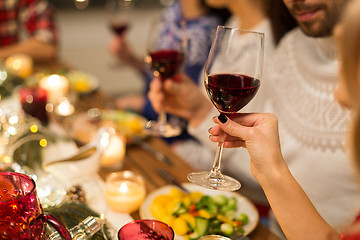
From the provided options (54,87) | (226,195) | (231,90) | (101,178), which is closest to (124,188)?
(101,178)

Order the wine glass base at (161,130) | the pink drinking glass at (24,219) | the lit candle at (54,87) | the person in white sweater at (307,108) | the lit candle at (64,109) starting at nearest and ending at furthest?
the pink drinking glass at (24,219), the person in white sweater at (307,108), the wine glass base at (161,130), the lit candle at (64,109), the lit candle at (54,87)

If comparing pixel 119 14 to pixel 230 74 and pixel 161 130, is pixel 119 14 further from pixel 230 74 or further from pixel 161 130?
pixel 230 74

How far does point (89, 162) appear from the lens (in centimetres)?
105

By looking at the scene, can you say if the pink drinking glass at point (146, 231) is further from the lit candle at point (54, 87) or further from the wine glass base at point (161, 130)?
the lit candle at point (54, 87)

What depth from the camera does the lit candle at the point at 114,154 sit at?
1130 millimetres

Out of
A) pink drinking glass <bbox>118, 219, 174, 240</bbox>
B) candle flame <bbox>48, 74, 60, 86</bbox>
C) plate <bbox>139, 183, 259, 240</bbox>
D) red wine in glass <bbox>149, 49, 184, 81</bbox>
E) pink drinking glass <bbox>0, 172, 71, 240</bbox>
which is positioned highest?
red wine in glass <bbox>149, 49, 184, 81</bbox>

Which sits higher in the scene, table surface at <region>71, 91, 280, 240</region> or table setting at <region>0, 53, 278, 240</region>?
table setting at <region>0, 53, 278, 240</region>

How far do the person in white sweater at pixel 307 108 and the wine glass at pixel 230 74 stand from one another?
1.03ft

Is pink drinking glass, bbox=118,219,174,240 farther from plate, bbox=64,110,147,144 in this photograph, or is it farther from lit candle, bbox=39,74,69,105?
lit candle, bbox=39,74,69,105

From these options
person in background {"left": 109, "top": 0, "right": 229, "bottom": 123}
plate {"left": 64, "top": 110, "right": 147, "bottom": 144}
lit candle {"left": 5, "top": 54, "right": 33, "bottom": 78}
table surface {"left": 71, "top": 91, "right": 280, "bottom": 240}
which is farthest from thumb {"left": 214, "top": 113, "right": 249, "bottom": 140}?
lit candle {"left": 5, "top": 54, "right": 33, "bottom": 78}

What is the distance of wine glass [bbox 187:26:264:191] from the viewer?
74 centimetres

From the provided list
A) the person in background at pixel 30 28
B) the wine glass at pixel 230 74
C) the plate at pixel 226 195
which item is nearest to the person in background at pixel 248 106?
the plate at pixel 226 195

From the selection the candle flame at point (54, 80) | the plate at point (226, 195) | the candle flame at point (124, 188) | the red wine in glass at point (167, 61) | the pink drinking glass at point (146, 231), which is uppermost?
the red wine in glass at point (167, 61)

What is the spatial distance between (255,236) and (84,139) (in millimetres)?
707
